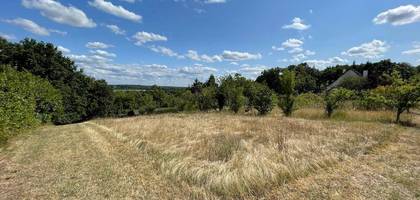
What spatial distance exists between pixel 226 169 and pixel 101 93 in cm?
4589

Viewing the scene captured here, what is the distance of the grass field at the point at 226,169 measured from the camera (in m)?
4.71

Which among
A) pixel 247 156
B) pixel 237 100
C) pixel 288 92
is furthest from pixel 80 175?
pixel 237 100

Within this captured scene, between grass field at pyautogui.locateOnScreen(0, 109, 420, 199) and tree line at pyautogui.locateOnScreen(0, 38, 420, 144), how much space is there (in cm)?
330

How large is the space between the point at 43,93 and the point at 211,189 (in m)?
19.1

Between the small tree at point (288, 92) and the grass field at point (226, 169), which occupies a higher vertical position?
the small tree at point (288, 92)

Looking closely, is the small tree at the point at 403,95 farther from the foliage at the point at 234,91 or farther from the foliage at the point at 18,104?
the foliage at the point at 18,104

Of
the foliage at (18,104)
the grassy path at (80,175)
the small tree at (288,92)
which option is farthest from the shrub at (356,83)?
the grassy path at (80,175)

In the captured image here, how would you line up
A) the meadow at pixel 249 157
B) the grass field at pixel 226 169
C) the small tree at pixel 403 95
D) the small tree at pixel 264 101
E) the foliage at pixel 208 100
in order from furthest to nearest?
the foliage at pixel 208 100
the small tree at pixel 264 101
the small tree at pixel 403 95
the meadow at pixel 249 157
the grass field at pixel 226 169

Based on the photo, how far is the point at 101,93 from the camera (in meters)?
47.1

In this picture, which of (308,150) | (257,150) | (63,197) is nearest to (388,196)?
(308,150)

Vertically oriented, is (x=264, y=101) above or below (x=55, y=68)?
below

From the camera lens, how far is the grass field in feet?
15.5

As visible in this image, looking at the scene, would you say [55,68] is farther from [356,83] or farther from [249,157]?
[356,83]

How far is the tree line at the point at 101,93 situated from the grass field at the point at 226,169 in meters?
3.30
